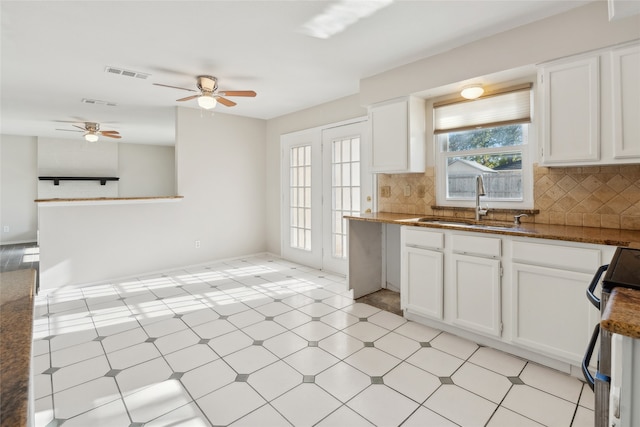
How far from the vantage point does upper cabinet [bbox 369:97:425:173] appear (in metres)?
3.43

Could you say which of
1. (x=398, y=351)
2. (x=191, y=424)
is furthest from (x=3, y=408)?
(x=398, y=351)

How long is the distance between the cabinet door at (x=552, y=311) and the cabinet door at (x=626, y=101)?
2.99 feet

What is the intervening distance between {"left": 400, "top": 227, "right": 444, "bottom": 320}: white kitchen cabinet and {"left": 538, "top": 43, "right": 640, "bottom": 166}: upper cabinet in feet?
3.56

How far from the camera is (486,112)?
123 inches

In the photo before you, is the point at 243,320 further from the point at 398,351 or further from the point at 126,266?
the point at 126,266

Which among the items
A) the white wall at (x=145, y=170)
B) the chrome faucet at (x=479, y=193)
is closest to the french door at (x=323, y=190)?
the chrome faucet at (x=479, y=193)

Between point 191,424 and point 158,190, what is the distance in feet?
27.8

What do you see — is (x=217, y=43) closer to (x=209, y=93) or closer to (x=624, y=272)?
(x=209, y=93)

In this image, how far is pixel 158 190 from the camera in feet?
30.0

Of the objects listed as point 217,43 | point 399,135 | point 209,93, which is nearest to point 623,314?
point 399,135

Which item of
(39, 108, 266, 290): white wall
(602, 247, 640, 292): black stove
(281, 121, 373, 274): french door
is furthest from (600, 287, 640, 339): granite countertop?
(39, 108, 266, 290): white wall

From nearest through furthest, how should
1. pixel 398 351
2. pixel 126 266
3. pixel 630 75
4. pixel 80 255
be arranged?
pixel 630 75, pixel 398 351, pixel 80 255, pixel 126 266

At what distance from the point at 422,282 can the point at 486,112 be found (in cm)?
174

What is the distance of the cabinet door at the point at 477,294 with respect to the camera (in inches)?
98.1
